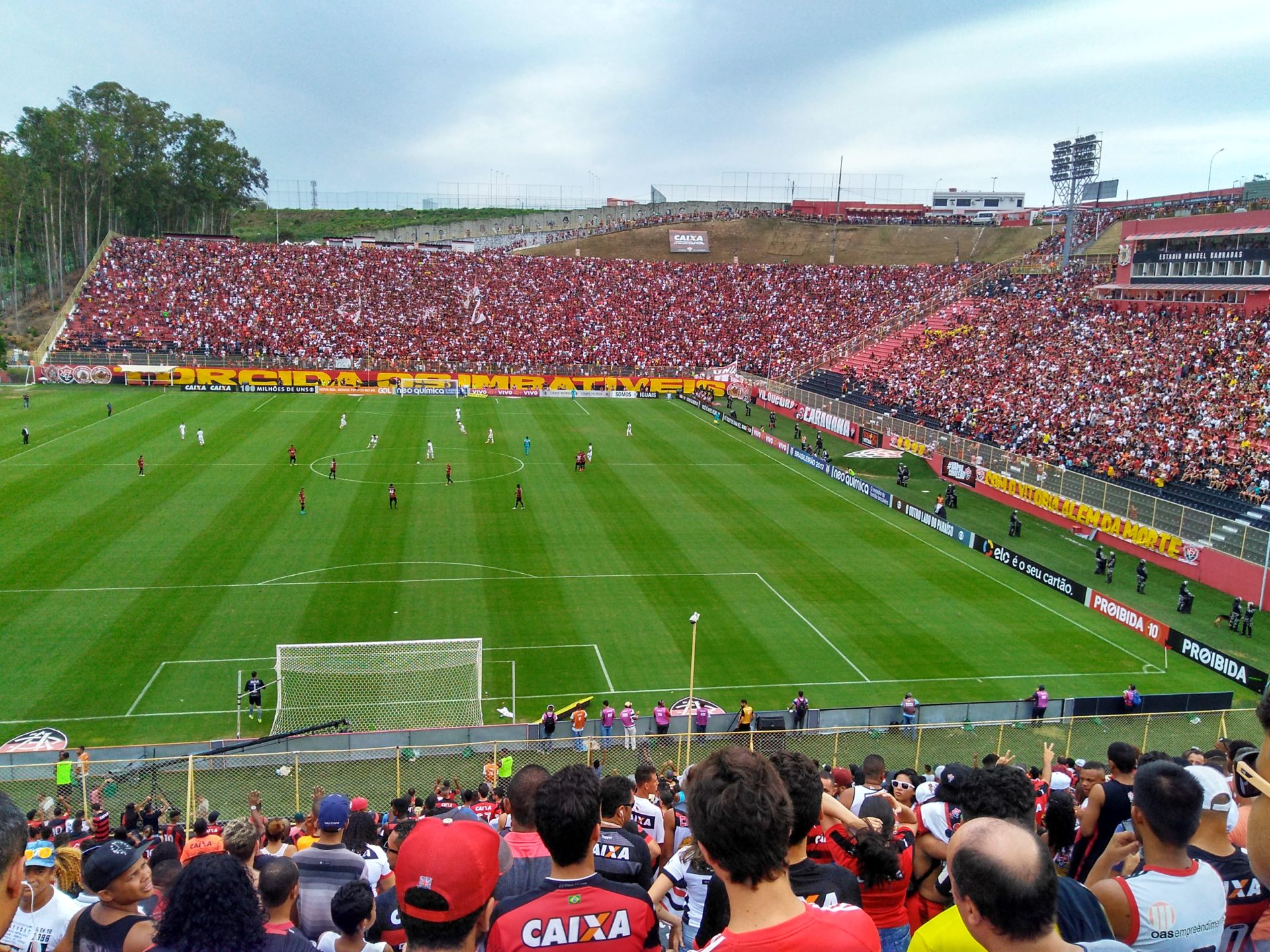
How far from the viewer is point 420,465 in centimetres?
4669

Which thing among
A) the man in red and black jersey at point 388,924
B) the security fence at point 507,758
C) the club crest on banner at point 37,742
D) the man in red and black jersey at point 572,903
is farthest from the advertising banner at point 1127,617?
the club crest on banner at point 37,742

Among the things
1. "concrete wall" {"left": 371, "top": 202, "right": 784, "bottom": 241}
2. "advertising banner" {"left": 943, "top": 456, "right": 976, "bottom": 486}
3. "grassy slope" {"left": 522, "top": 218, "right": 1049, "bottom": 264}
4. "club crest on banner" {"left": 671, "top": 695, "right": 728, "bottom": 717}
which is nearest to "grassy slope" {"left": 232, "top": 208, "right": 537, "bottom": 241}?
"concrete wall" {"left": 371, "top": 202, "right": 784, "bottom": 241}

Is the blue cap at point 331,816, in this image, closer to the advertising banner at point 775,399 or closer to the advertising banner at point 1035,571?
the advertising banner at point 1035,571

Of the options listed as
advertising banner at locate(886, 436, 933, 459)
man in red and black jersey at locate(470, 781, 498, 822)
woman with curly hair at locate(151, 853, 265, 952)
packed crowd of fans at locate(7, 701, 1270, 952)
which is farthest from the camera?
advertising banner at locate(886, 436, 933, 459)

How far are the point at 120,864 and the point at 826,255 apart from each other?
383 feet

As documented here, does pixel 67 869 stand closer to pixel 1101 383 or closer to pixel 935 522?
pixel 935 522

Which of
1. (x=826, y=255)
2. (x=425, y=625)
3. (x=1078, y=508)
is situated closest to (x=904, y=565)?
(x=1078, y=508)

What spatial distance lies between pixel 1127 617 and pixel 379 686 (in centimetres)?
2226

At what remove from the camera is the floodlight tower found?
224 feet

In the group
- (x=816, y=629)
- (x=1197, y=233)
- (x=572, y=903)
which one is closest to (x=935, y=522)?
(x=816, y=629)

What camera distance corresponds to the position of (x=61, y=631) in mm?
24750

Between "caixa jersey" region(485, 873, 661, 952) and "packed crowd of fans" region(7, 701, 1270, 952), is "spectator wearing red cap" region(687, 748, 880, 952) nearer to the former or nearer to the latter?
"packed crowd of fans" region(7, 701, 1270, 952)

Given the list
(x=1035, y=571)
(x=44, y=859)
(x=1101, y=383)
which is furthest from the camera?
(x=1101, y=383)

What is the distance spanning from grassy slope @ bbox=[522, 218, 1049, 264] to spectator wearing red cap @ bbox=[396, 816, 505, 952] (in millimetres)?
112815
